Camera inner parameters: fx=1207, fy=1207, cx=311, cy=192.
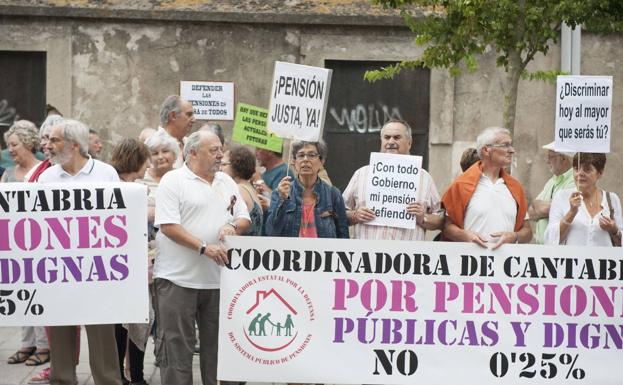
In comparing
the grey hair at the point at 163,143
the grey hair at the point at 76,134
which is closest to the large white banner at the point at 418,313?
the grey hair at the point at 76,134

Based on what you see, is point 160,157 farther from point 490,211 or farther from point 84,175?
point 490,211

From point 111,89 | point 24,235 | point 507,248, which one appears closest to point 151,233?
point 24,235

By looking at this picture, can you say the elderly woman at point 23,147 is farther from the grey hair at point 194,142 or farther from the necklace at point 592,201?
the necklace at point 592,201

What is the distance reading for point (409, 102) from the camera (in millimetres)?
16047

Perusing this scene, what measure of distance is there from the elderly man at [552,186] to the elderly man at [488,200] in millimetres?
1064

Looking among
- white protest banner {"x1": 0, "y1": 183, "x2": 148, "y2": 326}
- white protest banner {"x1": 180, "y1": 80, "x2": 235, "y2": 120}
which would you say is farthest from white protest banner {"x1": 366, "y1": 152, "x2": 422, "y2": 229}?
white protest banner {"x1": 180, "y1": 80, "x2": 235, "y2": 120}

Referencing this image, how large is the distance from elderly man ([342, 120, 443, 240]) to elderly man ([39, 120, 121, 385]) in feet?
5.63

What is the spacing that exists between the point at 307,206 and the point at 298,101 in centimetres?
73

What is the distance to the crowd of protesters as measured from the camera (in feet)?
25.2

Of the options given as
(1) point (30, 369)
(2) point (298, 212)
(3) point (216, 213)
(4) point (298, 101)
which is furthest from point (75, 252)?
(1) point (30, 369)

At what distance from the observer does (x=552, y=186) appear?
32.2ft

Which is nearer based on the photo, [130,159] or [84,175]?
[84,175]

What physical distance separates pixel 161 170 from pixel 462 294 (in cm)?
250

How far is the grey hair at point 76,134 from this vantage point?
7906 millimetres
